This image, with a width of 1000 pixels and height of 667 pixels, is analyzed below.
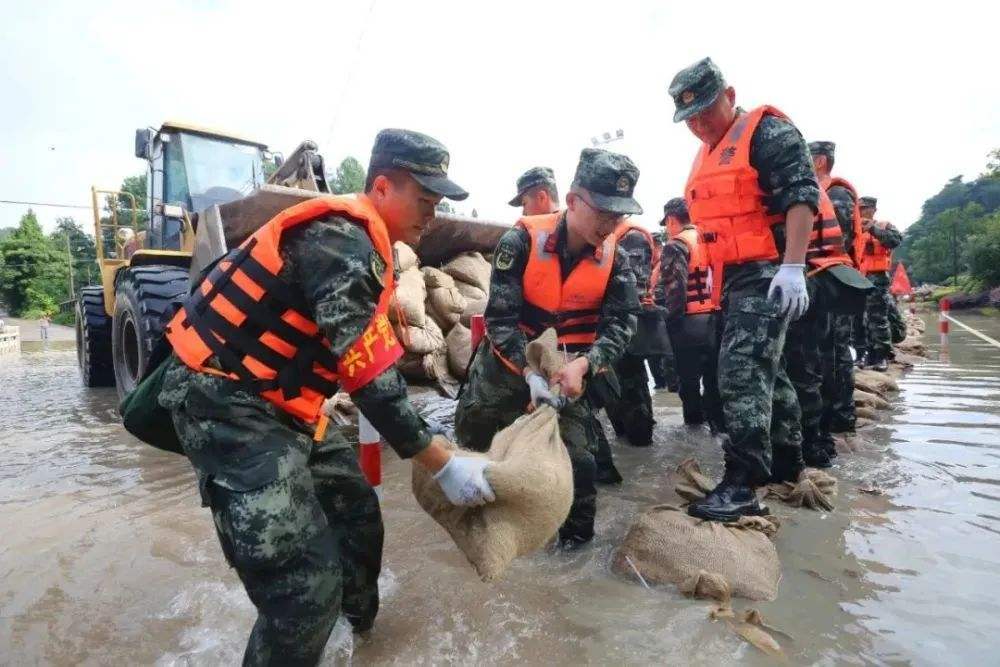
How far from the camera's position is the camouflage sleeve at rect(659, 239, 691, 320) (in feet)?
15.3

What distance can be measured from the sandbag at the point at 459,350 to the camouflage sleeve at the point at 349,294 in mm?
4101

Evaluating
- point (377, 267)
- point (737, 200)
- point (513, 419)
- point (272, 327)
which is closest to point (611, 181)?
point (737, 200)

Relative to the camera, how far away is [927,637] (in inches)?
72.1

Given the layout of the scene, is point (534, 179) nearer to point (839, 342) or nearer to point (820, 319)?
point (820, 319)

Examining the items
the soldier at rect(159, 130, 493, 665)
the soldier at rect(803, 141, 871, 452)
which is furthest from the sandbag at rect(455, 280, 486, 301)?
the soldier at rect(159, 130, 493, 665)

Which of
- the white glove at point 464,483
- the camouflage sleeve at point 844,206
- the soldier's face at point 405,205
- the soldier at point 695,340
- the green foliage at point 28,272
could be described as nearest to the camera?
the white glove at point 464,483

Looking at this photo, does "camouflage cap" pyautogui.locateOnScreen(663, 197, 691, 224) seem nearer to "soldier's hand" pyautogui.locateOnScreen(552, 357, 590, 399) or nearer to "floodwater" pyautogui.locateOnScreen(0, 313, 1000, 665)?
"floodwater" pyautogui.locateOnScreen(0, 313, 1000, 665)

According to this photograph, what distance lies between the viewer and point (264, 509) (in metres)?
1.49

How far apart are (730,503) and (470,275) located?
4243mm

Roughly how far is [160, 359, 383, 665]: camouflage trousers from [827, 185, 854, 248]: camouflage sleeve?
13.4 feet

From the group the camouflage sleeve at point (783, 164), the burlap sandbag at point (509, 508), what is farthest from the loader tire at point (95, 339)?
the camouflage sleeve at point (783, 164)

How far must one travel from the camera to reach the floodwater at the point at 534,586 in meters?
1.86

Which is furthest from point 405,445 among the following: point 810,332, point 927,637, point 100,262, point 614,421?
point 100,262

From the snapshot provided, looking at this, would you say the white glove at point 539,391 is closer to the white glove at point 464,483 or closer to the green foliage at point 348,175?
the white glove at point 464,483
